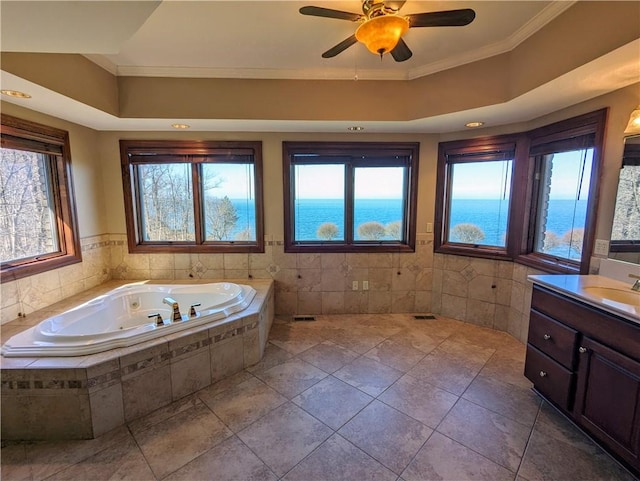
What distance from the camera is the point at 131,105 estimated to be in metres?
2.72

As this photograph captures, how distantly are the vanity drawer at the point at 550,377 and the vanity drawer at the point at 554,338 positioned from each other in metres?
0.05

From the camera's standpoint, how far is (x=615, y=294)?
1915 mm

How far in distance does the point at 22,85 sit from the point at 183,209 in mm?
1743

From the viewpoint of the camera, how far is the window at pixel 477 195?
3175mm

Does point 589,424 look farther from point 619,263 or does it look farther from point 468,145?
point 468,145

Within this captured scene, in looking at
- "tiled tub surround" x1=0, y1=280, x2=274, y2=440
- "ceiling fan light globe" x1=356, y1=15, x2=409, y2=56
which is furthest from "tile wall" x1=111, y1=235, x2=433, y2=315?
"ceiling fan light globe" x1=356, y1=15, x2=409, y2=56

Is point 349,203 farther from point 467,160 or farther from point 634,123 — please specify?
point 634,123

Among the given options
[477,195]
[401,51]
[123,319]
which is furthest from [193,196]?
[477,195]

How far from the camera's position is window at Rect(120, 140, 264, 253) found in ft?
11.2

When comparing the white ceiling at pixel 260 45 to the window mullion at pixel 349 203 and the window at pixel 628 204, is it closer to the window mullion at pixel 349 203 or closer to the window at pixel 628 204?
the window at pixel 628 204

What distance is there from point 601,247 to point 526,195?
36.7 inches

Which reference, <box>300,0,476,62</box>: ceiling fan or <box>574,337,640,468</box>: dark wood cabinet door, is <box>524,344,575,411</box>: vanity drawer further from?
<box>300,0,476,62</box>: ceiling fan

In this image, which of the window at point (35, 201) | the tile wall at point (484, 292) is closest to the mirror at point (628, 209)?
the tile wall at point (484, 292)

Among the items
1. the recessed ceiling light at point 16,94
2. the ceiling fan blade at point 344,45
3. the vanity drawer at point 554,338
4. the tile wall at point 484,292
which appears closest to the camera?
the ceiling fan blade at point 344,45
